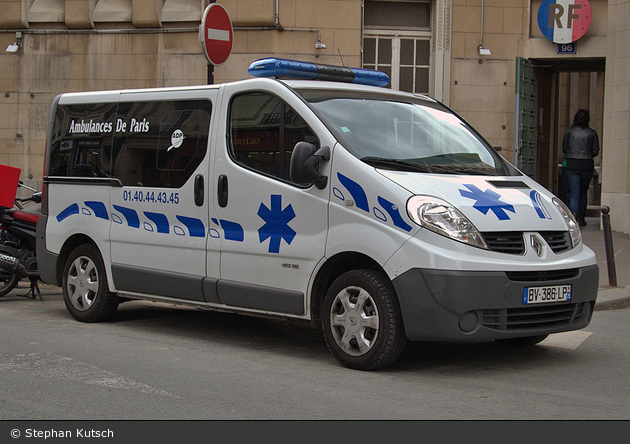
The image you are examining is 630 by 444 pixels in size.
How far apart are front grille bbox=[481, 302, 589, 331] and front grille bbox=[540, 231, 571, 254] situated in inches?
15.2

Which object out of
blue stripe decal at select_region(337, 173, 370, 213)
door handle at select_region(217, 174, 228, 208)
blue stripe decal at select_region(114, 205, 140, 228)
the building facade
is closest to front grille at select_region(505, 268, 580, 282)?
blue stripe decal at select_region(337, 173, 370, 213)

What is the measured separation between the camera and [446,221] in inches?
205

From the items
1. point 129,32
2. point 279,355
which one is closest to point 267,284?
point 279,355

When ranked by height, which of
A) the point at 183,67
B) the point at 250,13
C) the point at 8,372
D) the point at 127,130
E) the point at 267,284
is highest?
the point at 250,13

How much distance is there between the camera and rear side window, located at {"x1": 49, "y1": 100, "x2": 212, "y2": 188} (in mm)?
6738

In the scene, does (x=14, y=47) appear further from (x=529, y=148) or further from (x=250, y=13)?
(x=529, y=148)

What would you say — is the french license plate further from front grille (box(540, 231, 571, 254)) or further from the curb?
the curb

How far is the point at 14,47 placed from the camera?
17.0 m

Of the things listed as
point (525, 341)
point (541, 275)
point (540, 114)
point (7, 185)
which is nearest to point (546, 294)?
point (541, 275)

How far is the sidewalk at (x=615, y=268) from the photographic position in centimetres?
846

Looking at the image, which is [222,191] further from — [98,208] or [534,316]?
[534,316]

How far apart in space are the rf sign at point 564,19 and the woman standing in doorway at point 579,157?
1.51m

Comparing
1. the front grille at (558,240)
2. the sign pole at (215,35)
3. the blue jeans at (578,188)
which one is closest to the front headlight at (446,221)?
the front grille at (558,240)
